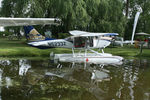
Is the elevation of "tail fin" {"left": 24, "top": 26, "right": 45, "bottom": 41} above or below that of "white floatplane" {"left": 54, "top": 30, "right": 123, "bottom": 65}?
above

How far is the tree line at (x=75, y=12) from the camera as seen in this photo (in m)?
18.7

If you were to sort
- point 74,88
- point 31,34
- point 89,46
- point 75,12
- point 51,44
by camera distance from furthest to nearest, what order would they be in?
point 75,12 < point 89,46 < point 31,34 < point 51,44 < point 74,88

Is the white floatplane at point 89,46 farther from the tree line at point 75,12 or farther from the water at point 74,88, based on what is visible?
the tree line at point 75,12

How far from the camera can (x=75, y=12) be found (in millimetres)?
19484

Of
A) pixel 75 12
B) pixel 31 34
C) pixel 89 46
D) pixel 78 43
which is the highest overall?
pixel 75 12

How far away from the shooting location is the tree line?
1872cm

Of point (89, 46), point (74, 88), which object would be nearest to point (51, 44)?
point (89, 46)

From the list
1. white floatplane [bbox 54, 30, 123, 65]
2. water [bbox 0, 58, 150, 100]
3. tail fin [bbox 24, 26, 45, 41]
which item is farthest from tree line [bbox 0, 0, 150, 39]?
water [bbox 0, 58, 150, 100]

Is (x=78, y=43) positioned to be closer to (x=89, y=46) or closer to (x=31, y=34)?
(x=89, y=46)

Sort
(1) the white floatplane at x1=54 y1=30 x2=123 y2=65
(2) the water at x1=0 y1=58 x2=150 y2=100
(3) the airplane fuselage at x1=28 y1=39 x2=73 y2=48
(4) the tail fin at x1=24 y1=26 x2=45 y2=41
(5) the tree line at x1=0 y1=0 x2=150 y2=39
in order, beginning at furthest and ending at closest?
(5) the tree line at x1=0 y1=0 x2=150 y2=39
(4) the tail fin at x1=24 y1=26 x2=45 y2=41
(3) the airplane fuselage at x1=28 y1=39 x2=73 y2=48
(1) the white floatplane at x1=54 y1=30 x2=123 y2=65
(2) the water at x1=0 y1=58 x2=150 y2=100

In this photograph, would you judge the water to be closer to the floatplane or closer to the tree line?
the floatplane

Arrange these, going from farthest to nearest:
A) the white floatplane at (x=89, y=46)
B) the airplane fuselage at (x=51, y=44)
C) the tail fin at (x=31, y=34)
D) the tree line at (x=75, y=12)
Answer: the tree line at (x=75, y=12) → the tail fin at (x=31, y=34) → the airplane fuselage at (x=51, y=44) → the white floatplane at (x=89, y=46)

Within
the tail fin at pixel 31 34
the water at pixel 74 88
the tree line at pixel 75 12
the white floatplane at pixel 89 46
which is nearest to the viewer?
the water at pixel 74 88

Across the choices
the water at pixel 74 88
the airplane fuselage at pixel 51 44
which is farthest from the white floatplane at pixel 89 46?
the water at pixel 74 88
